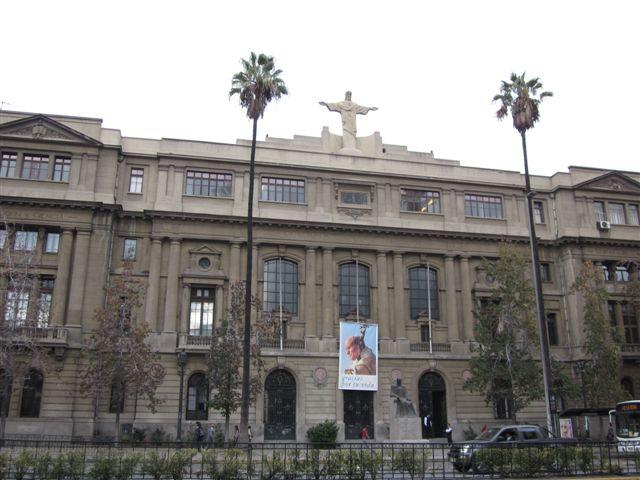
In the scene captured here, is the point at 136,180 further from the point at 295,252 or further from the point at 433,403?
the point at 433,403

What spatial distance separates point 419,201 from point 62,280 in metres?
26.7

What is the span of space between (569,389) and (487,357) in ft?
18.3

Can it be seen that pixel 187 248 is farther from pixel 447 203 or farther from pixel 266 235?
pixel 447 203

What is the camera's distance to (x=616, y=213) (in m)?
53.6

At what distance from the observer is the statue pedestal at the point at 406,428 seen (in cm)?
3628

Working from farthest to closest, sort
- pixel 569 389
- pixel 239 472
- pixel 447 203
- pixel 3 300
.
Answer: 1. pixel 447 203
2. pixel 569 389
3. pixel 3 300
4. pixel 239 472

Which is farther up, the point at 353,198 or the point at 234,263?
the point at 353,198

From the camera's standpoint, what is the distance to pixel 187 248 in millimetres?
45219

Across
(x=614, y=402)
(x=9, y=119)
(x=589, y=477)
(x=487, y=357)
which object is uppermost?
(x=9, y=119)

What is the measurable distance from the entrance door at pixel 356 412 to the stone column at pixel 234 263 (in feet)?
36.1

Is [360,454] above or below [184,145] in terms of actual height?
below

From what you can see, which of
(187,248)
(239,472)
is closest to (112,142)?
(187,248)

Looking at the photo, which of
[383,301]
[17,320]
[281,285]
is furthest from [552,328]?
[17,320]

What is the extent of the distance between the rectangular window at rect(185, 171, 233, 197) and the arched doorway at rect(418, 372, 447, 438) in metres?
19.9
